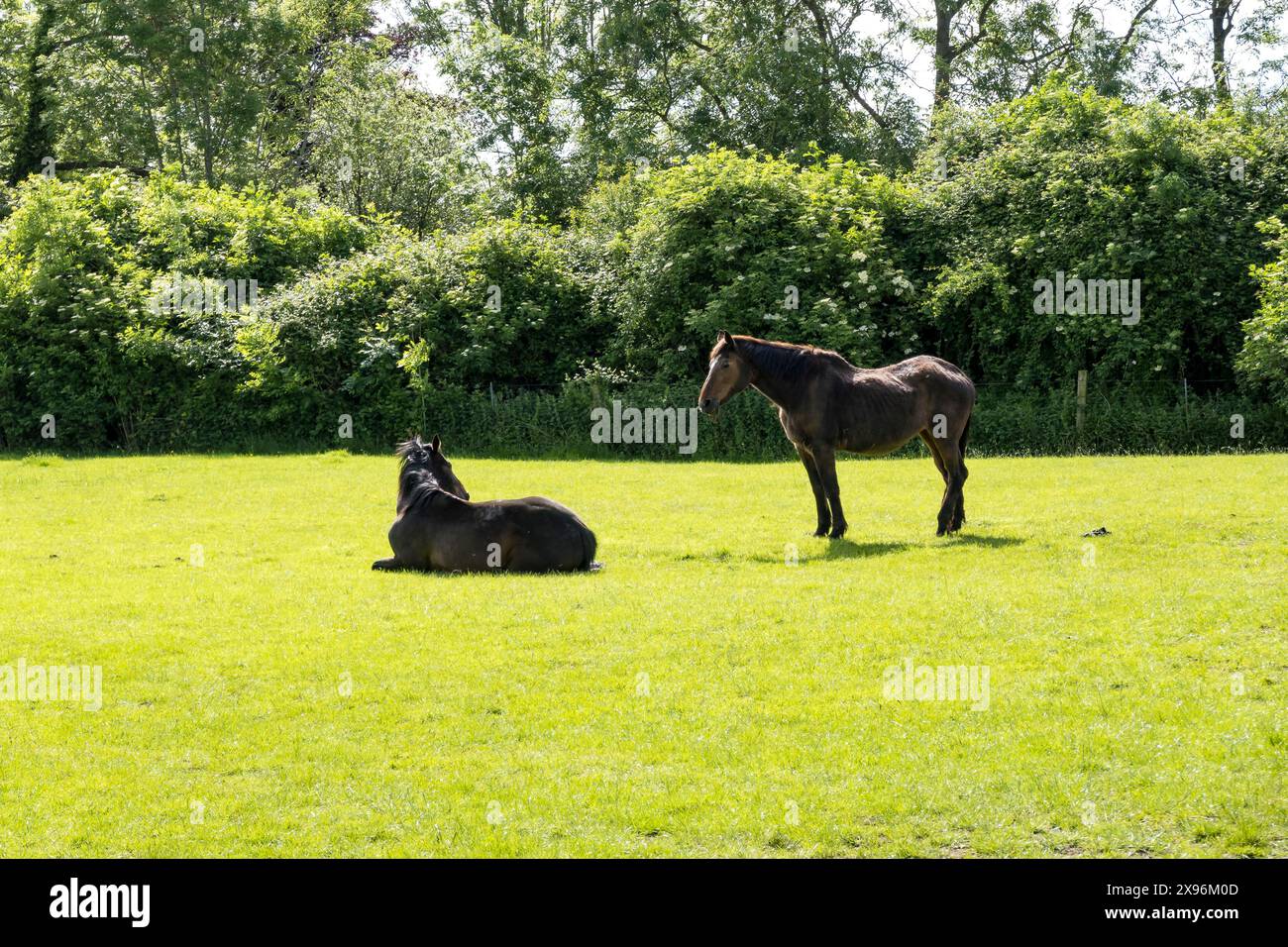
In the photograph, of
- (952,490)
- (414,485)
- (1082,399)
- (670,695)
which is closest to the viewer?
(670,695)

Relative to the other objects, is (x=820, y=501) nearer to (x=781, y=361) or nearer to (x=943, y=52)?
(x=781, y=361)

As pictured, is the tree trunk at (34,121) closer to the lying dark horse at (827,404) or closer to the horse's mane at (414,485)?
the horse's mane at (414,485)

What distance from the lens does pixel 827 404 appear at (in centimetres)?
1576

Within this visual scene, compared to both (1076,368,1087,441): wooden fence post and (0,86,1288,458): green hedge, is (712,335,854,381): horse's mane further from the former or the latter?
(1076,368,1087,441): wooden fence post

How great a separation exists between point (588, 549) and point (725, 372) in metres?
3.13

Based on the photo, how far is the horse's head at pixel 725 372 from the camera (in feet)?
50.9

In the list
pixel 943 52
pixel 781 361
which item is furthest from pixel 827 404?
pixel 943 52

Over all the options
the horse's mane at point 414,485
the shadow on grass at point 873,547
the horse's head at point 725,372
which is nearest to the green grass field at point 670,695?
the shadow on grass at point 873,547

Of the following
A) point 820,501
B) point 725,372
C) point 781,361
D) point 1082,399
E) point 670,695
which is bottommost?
point 670,695

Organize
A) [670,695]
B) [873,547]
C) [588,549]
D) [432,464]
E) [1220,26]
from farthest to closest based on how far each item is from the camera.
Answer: [1220,26], [873,547], [432,464], [588,549], [670,695]

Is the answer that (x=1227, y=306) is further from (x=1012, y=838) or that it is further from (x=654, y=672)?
(x=1012, y=838)

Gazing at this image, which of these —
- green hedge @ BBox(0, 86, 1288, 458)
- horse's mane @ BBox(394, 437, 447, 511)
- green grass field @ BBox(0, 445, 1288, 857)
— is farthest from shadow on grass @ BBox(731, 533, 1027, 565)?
green hedge @ BBox(0, 86, 1288, 458)

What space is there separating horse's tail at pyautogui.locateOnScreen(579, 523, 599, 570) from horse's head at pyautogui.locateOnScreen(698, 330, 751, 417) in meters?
2.50

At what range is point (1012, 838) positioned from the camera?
20.6 ft
